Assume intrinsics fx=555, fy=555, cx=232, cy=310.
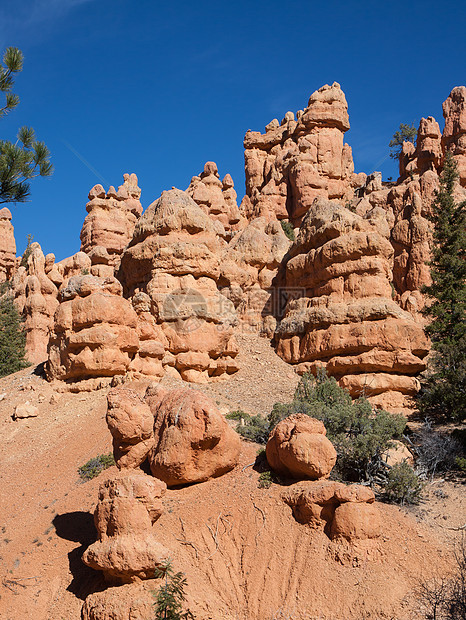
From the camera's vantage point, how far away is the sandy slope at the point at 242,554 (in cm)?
955

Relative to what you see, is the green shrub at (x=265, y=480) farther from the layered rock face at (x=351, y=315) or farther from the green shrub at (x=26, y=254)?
the green shrub at (x=26, y=254)

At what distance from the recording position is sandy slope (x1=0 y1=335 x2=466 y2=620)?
376 inches

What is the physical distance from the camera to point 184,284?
2302 centimetres

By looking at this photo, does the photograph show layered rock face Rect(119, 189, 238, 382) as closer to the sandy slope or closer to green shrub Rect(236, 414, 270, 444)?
green shrub Rect(236, 414, 270, 444)

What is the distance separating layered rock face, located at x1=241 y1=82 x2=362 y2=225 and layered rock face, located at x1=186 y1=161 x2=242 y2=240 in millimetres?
1573

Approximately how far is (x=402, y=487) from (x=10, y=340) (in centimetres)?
2526

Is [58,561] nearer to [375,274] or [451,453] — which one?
[451,453]

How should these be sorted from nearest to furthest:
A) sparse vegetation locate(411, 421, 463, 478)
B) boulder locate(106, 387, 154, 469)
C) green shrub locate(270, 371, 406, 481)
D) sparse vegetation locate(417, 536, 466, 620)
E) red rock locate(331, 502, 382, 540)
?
sparse vegetation locate(417, 536, 466, 620) → red rock locate(331, 502, 382, 540) → boulder locate(106, 387, 154, 469) → green shrub locate(270, 371, 406, 481) → sparse vegetation locate(411, 421, 463, 478)

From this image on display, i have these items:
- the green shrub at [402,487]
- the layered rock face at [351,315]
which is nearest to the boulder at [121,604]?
the green shrub at [402,487]

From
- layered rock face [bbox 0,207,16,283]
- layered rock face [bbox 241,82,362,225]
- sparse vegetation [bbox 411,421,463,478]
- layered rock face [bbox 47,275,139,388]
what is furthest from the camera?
layered rock face [bbox 241,82,362,225]

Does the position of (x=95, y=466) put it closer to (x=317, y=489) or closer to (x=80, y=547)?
(x=80, y=547)

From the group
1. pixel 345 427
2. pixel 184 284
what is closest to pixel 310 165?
pixel 184 284

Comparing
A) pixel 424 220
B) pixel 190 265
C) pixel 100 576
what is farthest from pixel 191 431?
pixel 424 220

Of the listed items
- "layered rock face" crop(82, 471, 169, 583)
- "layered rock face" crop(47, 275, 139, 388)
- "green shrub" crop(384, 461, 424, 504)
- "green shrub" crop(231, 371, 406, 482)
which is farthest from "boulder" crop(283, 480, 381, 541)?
"layered rock face" crop(47, 275, 139, 388)
